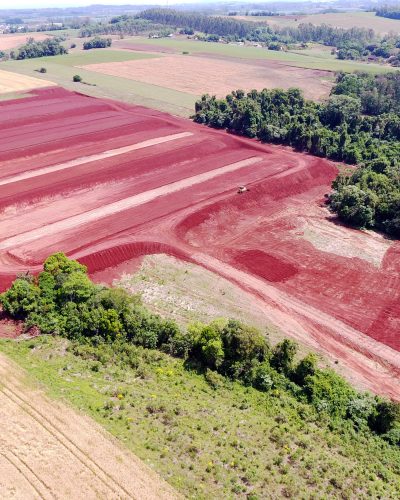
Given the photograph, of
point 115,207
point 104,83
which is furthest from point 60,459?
point 104,83

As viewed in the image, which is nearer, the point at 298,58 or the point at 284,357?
the point at 284,357

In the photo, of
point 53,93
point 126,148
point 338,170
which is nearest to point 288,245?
point 338,170

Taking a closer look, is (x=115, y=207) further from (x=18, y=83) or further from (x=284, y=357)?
(x=18, y=83)

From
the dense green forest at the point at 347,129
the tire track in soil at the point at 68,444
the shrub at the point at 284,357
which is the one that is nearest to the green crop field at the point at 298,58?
the dense green forest at the point at 347,129

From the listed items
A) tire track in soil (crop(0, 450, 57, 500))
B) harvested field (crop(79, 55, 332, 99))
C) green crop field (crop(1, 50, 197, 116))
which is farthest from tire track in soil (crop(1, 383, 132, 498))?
harvested field (crop(79, 55, 332, 99))

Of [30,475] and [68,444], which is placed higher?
[30,475]

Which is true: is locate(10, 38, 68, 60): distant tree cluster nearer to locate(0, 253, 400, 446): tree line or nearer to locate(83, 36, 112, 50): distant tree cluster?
locate(83, 36, 112, 50): distant tree cluster

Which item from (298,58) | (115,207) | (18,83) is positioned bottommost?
(115,207)
